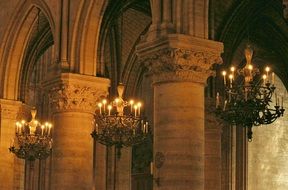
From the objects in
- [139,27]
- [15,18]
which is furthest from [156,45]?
[139,27]

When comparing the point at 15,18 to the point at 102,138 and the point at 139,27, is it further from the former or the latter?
the point at 102,138

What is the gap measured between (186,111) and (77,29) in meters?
5.76

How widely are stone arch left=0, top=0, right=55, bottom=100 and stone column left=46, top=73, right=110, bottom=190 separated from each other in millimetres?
4302

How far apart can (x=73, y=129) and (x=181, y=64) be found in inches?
199

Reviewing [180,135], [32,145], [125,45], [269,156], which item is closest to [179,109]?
[180,135]

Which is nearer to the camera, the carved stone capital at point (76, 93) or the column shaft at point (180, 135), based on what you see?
the column shaft at point (180, 135)

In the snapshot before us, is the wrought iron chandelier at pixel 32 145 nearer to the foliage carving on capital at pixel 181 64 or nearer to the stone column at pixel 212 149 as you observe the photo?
the stone column at pixel 212 149

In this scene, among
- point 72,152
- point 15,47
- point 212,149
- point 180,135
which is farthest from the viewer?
point 15,47

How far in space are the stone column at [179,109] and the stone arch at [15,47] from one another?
8658 millimetres

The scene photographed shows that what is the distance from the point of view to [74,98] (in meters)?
18.4

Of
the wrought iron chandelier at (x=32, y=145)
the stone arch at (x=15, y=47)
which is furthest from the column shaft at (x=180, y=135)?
the stone arch at (x=15, y=47)

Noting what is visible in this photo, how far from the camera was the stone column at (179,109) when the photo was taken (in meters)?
14.1

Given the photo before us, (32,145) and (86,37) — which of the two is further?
(32,145)

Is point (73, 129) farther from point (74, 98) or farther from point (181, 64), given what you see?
point (181, 64)
